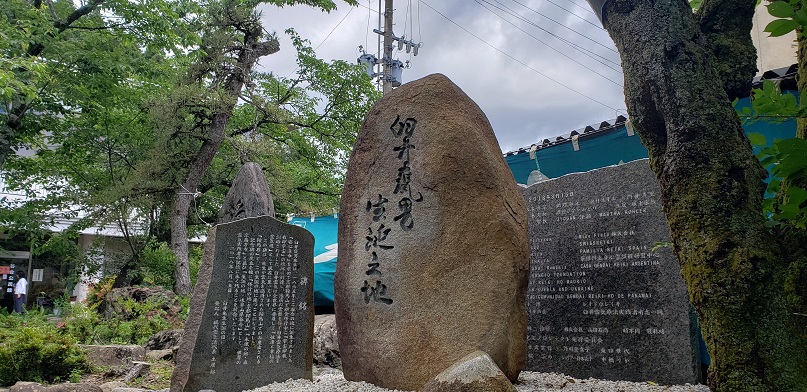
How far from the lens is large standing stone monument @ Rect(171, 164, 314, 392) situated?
5393 mm

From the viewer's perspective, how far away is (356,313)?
459cm

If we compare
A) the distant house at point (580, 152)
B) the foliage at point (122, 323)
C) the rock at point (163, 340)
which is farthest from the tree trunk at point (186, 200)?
the distant house at point (580, 152)

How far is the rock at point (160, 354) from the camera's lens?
8141 millimetres

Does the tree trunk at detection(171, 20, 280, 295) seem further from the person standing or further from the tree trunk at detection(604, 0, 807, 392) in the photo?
the tree trunk at detection(604, 0, 807, 392)

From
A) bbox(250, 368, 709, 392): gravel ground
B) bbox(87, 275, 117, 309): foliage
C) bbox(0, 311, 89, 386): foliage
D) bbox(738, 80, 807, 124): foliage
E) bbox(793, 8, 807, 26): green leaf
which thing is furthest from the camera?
bbox(87, 275, 117, 309): foliage

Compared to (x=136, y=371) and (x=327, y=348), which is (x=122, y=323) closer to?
(x=136, y=371)

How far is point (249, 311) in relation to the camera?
18.9 feet

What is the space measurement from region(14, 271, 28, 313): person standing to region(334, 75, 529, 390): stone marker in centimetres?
1660

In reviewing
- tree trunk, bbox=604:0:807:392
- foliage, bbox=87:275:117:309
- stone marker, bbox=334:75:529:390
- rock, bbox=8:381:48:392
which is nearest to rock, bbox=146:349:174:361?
rock, bbox=8:381:48:392

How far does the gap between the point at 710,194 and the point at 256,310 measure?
4.33 metres

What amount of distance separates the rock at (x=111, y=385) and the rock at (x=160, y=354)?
1255 millimetres

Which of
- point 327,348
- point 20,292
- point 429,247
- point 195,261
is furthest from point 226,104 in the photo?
point 20,292

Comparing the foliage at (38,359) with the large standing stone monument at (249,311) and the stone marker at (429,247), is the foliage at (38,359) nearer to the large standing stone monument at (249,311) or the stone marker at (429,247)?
the large standing stone monument at (249,311)

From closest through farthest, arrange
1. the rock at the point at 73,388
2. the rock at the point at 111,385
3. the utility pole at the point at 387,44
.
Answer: the rock at the point at 73,388
the rock at the point at 111,385
the utility pole at the point at 387,44
